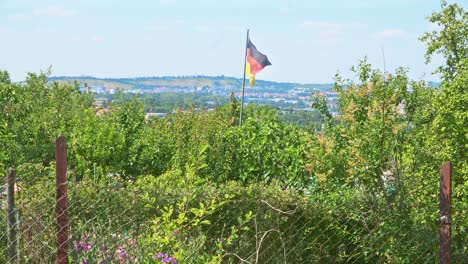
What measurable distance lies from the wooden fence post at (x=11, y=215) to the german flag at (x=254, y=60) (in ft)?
89.7

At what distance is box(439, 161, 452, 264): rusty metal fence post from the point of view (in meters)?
5.15

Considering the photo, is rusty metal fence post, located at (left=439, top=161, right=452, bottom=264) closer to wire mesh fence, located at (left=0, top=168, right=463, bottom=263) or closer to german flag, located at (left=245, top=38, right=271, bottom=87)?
wire mesh fence, located at (left=0, top=168, right=463, bottom=263)

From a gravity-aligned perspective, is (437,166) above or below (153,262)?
above

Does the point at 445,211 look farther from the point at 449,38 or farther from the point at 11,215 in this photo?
the point at 449,38

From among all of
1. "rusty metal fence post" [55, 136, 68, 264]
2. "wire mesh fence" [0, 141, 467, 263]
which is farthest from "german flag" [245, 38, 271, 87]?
"rusty metal fence post" [55, 136, 68, 264]

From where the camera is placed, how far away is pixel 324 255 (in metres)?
6.33

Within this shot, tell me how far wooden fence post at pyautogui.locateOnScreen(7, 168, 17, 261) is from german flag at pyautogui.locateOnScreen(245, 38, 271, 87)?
89.7 feet

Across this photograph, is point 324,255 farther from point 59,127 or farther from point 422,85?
point 59,127

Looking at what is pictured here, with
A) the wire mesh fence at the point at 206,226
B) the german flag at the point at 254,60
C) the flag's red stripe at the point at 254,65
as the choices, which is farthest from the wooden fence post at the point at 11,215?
the flag's red stripe at the point at 254,65

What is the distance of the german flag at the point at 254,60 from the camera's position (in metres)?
32.8

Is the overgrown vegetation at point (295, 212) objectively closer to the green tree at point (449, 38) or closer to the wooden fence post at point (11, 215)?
the wooden fence post at point (11, 215)

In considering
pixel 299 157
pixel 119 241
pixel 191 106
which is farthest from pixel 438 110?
pixel 191 106

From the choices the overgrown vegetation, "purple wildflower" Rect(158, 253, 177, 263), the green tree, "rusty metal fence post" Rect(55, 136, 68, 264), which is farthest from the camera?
the green tree

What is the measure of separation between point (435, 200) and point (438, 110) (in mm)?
9373
